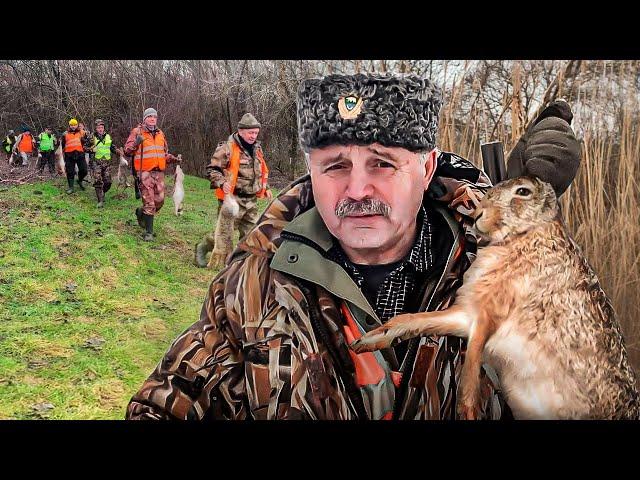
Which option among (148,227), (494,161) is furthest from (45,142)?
(494,161)

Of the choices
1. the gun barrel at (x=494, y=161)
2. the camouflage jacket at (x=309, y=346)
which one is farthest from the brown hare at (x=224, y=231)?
the gun barrel at (x=494, y=161)

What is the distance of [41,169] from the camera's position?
3.46m

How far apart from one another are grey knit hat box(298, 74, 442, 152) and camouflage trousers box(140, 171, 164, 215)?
995 millimetres

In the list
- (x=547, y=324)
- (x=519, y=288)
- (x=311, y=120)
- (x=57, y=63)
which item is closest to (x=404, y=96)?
(x=311, y=120)

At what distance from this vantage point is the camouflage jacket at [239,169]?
135 inches

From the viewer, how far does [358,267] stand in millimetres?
2986

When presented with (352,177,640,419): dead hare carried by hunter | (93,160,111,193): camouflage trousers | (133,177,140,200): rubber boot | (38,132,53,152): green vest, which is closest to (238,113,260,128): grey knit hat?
(133,177,140,200): rubber boot

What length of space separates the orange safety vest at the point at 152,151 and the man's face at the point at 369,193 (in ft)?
3.02

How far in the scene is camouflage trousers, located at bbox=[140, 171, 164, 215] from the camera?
3.49 metres

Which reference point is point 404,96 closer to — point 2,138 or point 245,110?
point 245,110

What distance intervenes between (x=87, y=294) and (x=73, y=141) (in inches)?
30.4

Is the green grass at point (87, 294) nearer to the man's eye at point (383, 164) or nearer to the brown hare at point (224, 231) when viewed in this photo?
the brown hare at point (224, 231)

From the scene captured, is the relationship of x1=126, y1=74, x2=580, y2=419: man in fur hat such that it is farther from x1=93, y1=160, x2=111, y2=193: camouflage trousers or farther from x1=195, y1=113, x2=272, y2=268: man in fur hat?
x1=93, y1=160, x2=111, y2=193: camouflage trousers

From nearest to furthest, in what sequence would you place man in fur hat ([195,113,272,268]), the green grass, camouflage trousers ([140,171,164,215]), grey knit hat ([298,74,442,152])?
grey knit hat ([298,74,442,152]) < the green grass < man in fur hat ([195,113,272,268]) < camouflage trousers ([140,171,164,215])
